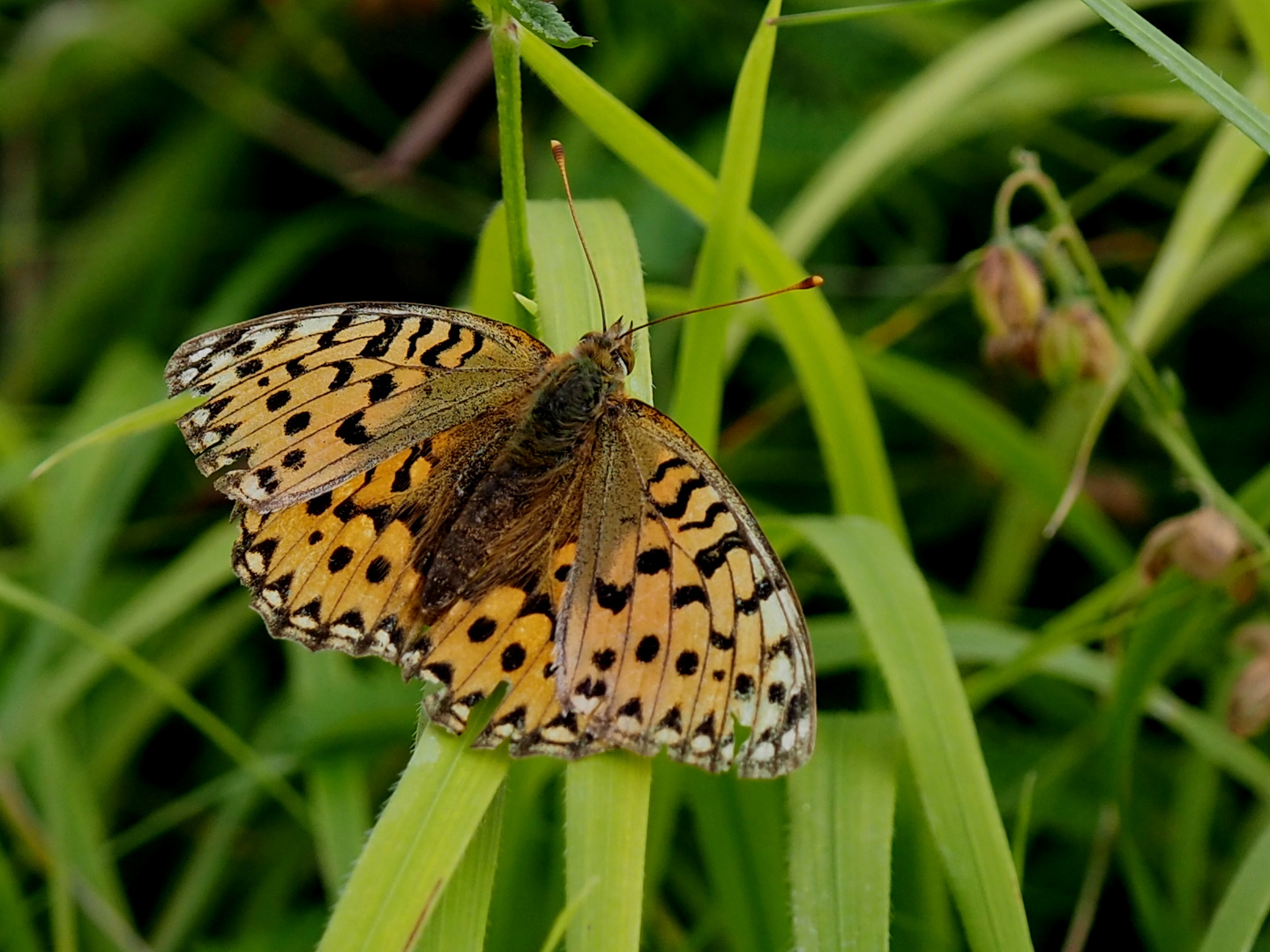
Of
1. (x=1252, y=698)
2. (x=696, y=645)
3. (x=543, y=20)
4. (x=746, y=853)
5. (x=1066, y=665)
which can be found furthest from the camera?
(x=1066, y=665)

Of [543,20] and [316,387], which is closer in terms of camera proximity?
[543,20]

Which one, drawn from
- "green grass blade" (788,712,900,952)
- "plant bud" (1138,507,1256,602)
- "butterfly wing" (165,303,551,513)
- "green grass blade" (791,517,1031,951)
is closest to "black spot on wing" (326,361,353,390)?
"butterfly wing" (165,303,551,513)

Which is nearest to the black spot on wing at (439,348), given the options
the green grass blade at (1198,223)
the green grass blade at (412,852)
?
the green grass blade at (412,852)

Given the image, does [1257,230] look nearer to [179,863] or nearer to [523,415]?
[523,415]

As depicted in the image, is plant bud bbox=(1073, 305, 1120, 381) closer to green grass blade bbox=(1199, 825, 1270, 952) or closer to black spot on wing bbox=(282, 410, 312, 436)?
green grass blade bbox=(1199, 825, 1270, 952)

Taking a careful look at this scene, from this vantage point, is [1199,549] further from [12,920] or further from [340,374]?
[12,920]

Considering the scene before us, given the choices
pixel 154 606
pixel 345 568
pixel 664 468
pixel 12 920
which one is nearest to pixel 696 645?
pixel 664 468

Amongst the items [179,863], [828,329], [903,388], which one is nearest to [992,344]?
[828,329]
